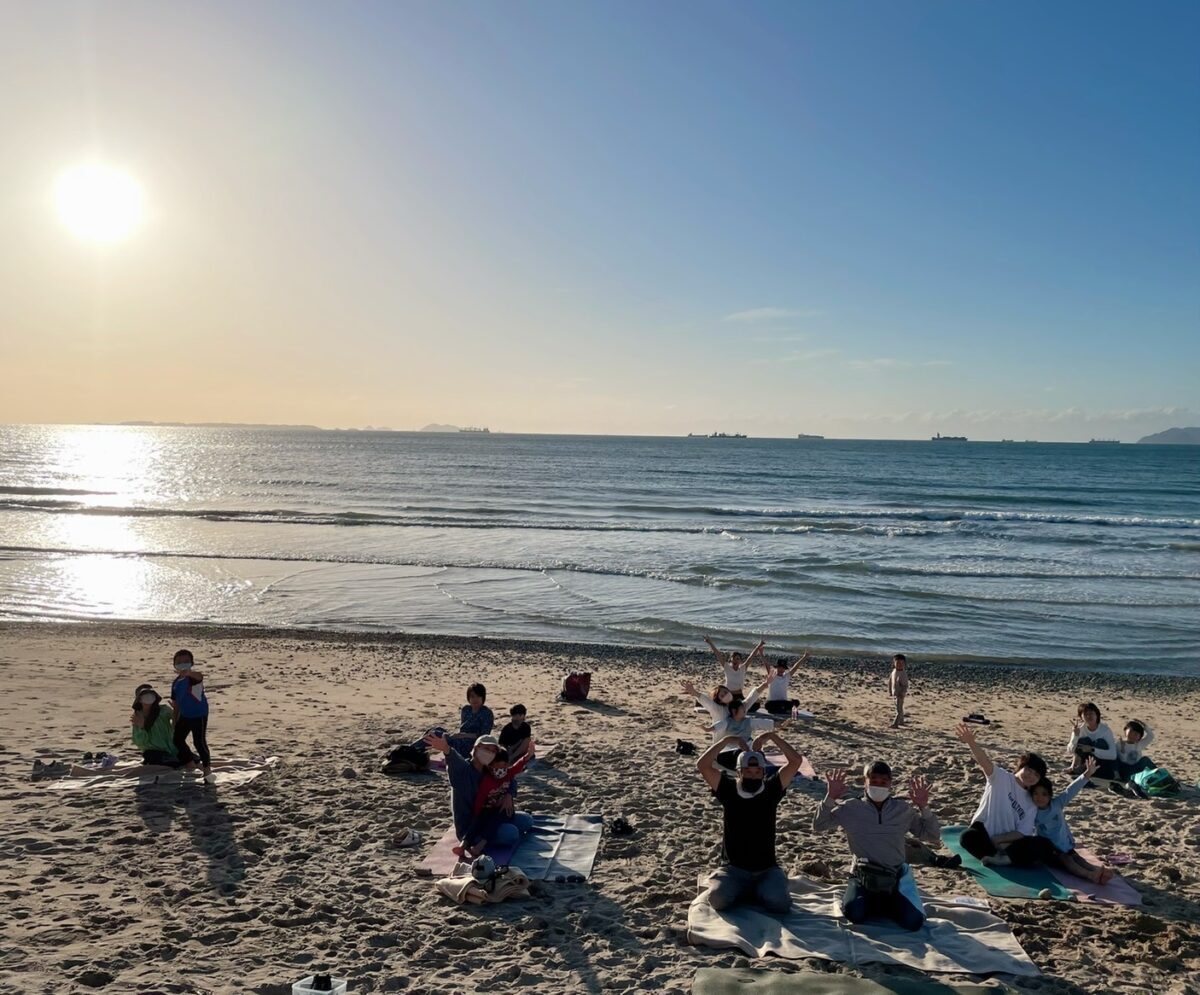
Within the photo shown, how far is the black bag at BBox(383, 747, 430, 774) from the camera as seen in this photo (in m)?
10.0

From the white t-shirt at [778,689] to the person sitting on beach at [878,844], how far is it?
21.8 ft

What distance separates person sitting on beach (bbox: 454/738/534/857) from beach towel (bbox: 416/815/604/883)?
10 cm

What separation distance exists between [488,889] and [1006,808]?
471cm

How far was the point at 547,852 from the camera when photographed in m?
7.79

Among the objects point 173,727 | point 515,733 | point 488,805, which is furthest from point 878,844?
point 173,727

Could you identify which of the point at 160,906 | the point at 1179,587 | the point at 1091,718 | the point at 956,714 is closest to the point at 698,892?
the point at 160,906

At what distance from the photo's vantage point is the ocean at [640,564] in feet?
69.9

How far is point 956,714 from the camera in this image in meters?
14.6

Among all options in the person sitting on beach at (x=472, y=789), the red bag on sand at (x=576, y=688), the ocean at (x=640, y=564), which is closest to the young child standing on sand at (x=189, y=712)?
the person sitting on beach at (x=472, y=789)

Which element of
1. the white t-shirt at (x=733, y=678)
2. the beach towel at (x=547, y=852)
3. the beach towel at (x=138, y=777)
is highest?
the white t-shirt at (x=733, y=678)

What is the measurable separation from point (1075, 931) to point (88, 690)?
13994mm

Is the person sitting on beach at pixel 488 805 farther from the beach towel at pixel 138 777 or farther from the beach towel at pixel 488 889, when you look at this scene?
the beach towel at pixel 138 777

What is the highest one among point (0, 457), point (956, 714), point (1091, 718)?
point (0, 457)

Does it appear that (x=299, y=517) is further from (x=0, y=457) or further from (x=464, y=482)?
(x=0, y=457)
